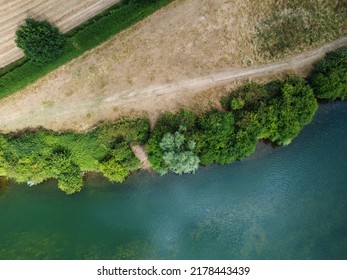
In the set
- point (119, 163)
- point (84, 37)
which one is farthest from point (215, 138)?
point (84, 37)

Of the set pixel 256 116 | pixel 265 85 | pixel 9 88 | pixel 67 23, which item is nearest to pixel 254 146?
pixel 256 116

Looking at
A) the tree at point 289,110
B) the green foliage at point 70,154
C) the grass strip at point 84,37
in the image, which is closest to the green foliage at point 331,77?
the tree at point 289,110

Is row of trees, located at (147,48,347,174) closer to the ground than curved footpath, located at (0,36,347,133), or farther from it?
closer to the ground

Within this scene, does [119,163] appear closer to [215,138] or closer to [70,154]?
[70,154]

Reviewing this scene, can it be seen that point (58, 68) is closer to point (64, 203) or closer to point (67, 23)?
point (67, 23)

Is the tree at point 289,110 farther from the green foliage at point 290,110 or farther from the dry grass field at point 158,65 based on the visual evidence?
the dry grass field at point 158,65

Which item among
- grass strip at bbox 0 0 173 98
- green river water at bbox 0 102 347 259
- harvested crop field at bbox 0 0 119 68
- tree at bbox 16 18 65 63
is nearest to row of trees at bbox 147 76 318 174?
green river water at bbox 0 102 347 259

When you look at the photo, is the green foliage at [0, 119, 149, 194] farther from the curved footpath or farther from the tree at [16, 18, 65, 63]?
the tree at [16, 18, 65, 63]
